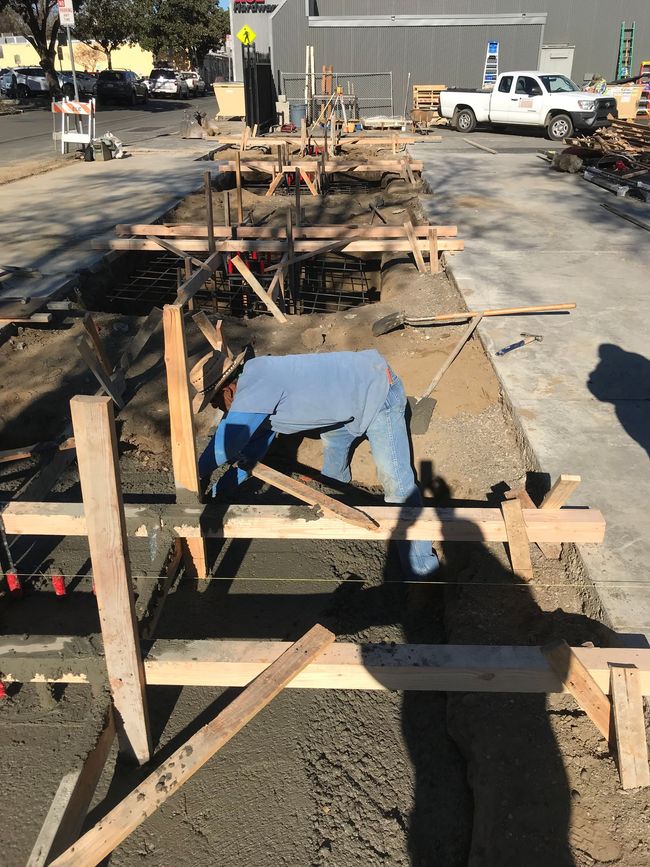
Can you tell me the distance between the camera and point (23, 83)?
37.5 meters

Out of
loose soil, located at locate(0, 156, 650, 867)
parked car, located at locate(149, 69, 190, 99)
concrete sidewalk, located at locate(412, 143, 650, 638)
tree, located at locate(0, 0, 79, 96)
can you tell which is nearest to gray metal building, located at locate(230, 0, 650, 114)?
tree, located at locate(0, 0, 79, 96)

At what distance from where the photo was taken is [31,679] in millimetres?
2586

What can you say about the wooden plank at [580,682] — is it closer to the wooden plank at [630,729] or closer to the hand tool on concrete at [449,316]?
the wooden plank at [630,729]

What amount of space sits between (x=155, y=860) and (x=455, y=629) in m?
1.83

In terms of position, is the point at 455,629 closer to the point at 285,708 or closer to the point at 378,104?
the point at 285,708

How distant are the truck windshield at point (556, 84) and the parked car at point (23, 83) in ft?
94.3

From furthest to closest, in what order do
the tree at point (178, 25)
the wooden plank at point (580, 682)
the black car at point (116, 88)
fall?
1. the tree at point (178, 25)
2. the black car at point (116, 88)
3. the wooden plank at point (580, 682)

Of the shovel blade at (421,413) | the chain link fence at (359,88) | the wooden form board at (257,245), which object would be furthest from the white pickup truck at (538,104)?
the shovel blade at (421,413)

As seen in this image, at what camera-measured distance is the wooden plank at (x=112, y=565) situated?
6.47 ft

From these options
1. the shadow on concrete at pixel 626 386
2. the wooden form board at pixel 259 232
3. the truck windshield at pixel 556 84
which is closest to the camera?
the shadow on concrete at pixel 626 386

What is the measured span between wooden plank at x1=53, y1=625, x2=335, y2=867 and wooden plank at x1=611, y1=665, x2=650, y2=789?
1151mm

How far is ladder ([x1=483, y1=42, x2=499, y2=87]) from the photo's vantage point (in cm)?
2694

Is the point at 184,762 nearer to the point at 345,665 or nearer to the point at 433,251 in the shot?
the point at 345,665

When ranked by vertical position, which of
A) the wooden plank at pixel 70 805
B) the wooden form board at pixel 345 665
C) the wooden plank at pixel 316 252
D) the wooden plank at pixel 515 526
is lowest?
the wooden plank at pixel 70 805
